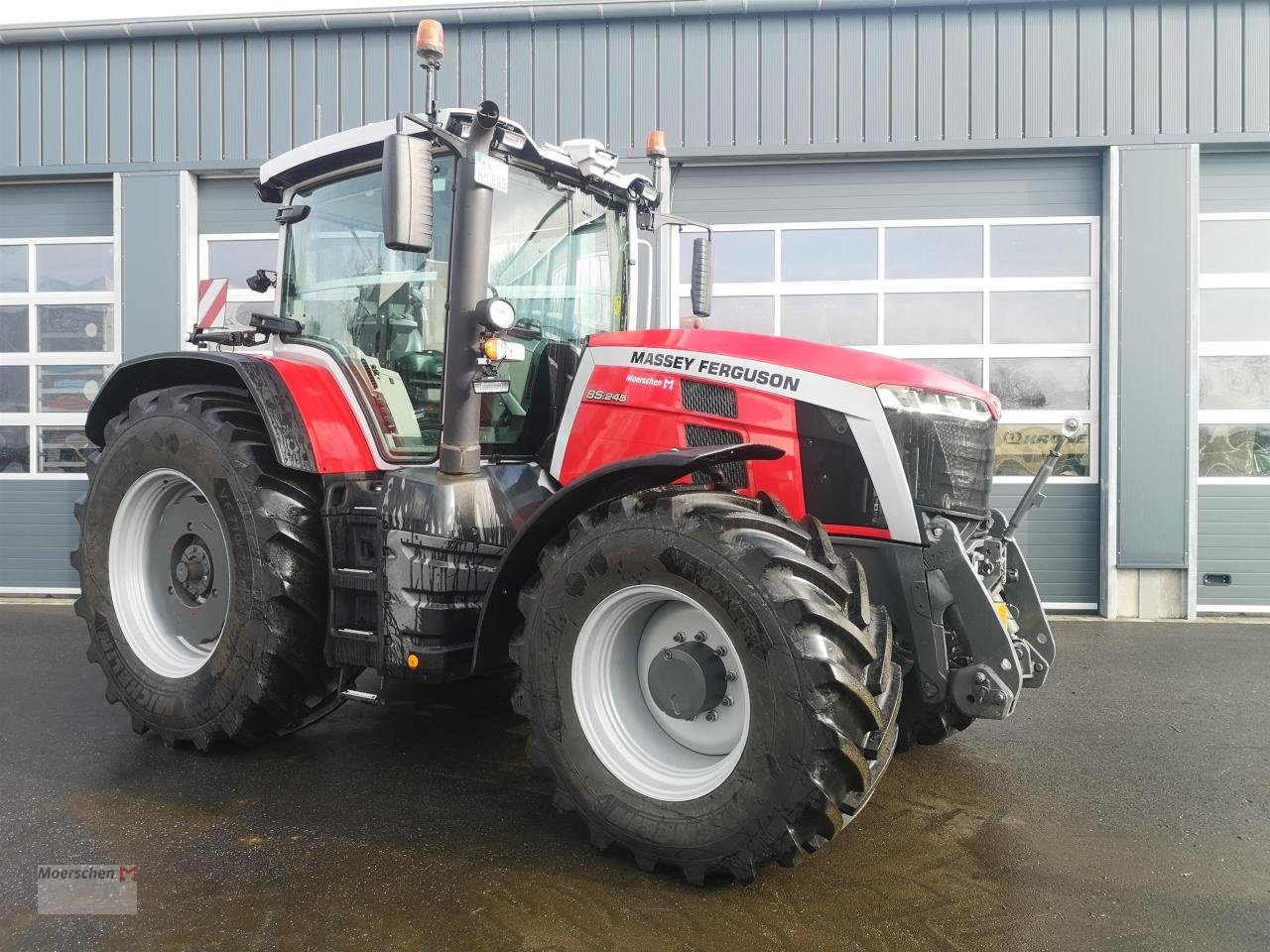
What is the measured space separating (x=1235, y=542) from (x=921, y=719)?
5.62 metres

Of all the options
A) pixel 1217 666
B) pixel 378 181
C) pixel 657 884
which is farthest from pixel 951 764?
pixel 378 181

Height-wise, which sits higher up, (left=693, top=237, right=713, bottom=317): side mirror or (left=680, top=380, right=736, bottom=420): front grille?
(left=693, top=237, right=713, bottom=317): side mirror

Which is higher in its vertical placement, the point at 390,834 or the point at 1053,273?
the point at 1053,273

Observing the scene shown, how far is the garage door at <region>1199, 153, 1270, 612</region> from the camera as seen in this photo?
770cm

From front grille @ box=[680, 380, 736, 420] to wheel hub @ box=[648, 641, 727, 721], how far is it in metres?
0.81

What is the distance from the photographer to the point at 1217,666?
19.4ft

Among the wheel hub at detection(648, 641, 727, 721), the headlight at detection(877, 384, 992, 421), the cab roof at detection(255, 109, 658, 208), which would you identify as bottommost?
the wheel hub at detection(648, 641, 727, 721)

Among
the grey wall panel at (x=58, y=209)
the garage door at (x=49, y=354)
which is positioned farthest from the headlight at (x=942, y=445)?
the grey wall panel at (x=58, y=209)

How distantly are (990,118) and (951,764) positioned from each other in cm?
594

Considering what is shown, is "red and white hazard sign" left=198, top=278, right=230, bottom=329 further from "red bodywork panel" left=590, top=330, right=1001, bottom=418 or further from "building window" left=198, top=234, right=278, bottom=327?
"red bodywork panel" left=590, top=330, right=1001, bottom=418

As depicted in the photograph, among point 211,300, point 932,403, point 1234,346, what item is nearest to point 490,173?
point 932,403

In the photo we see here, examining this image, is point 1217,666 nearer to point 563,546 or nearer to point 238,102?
point 563,546

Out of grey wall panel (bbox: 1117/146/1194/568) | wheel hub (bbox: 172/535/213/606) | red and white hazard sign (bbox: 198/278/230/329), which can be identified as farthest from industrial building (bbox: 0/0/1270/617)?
wheel hub (bbox: 172/535/213/606)

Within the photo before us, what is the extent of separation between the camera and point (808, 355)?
10.4 feet
